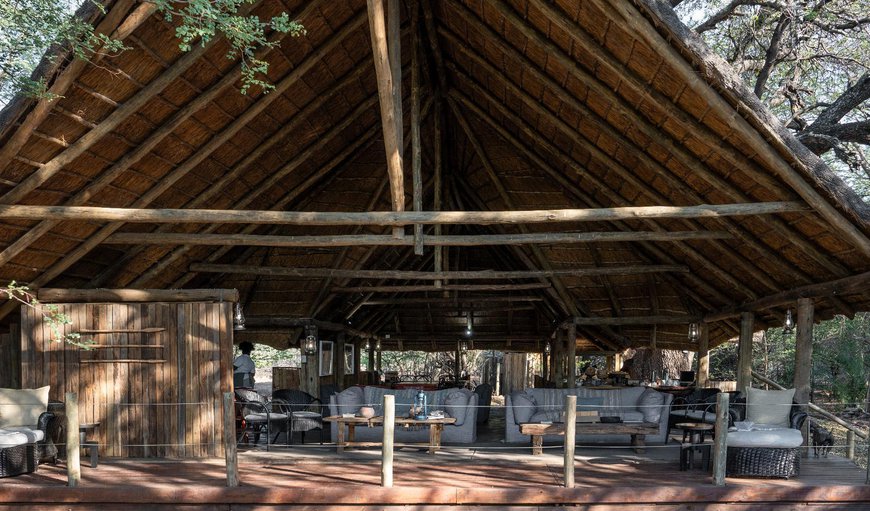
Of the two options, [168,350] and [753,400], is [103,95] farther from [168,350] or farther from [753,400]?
[753,400]

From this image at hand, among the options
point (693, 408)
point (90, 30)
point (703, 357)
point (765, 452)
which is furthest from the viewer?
point (703, 357)

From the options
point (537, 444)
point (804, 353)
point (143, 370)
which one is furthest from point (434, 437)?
point (804, 353)

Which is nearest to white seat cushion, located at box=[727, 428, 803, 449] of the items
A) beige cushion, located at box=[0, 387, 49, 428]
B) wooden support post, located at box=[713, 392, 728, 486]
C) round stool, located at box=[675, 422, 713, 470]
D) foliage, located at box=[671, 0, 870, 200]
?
wooden support post, located at box=[713, 392, 728, 486]

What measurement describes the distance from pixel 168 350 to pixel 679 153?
615 cm

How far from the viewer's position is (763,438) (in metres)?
7.39

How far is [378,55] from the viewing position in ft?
22.3

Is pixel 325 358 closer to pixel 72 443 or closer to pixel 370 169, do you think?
pixel 370 169

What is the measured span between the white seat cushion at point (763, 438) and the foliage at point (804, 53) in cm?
504

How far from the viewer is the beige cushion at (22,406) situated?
812 cm

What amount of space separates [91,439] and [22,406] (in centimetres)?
97

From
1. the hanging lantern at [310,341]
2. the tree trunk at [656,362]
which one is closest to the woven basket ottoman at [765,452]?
the hanging lantern at [310,341]

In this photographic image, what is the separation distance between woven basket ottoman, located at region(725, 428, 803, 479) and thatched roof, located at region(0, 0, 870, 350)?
88.8 inches

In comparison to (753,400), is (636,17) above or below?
above

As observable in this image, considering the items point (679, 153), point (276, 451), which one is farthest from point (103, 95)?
point (679, 153)
